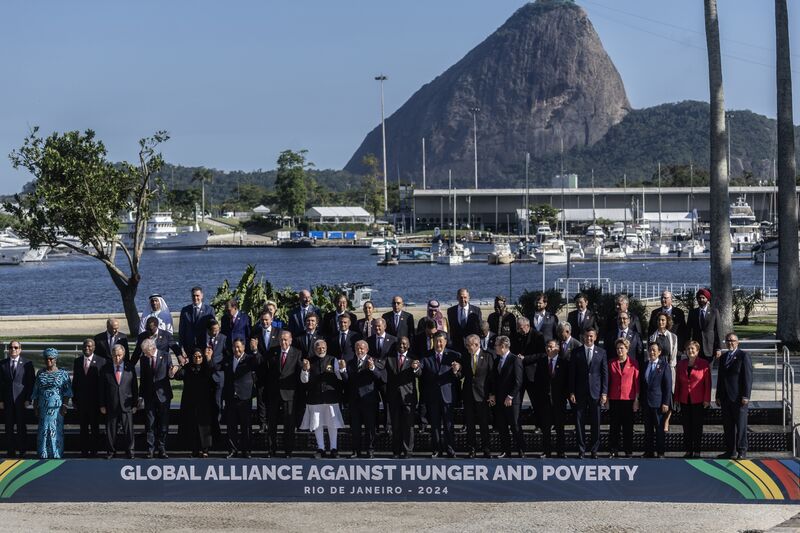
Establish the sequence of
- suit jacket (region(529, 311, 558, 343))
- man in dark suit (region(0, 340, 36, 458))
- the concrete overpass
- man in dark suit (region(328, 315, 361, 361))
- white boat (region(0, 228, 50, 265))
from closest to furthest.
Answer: man in dark suit (region(0, 340, 36, 458)) → man in dark suit (region(328, 315, 361, 361)) → suit jacket (region(529, 311, 558, 343)) → white boat (region(0, 228, 50, 265)) → the concrete overpass

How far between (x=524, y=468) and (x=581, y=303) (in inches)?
133

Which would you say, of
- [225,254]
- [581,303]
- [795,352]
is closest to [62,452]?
[581,303]

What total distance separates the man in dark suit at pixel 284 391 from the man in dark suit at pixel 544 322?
347 centimetres

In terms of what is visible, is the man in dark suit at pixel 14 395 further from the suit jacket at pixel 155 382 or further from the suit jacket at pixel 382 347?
the suit jacket at pixel 382 347

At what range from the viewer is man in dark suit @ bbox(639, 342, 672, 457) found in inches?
583

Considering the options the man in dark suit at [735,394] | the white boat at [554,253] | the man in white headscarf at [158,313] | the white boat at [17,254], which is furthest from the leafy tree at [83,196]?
the white boat at [17,254]

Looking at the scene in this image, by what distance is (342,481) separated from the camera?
13.5 meters

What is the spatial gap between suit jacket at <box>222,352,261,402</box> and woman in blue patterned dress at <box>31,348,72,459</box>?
209 centimetres

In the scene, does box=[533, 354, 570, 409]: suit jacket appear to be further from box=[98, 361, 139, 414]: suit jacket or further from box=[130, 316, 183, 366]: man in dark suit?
box=[98, 361, 139, 414]: suit jacket

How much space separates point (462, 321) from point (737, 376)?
12.9ft

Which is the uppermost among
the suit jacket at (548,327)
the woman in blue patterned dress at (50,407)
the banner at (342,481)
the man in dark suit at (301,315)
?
the man in dark suit at (301,315)

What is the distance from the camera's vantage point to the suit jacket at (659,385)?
48.5ft

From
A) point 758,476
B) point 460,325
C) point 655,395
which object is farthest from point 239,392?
point 758,476

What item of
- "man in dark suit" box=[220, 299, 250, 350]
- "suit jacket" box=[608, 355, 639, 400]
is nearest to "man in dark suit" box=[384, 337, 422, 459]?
"man in dark suit" box=[220, 299, 250, 350]
